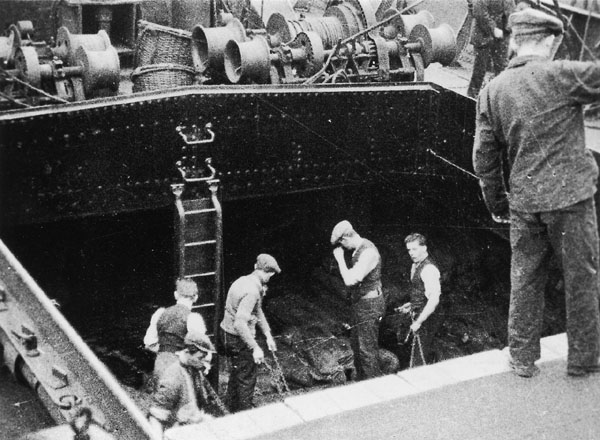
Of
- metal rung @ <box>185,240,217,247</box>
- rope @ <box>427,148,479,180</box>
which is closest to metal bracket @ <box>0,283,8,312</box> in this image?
metal rung @ <box>185,240,217,247</box>

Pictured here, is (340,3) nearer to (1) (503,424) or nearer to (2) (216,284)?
(2) (216,284)

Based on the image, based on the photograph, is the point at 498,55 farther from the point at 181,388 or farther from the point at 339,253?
the point at 181,388

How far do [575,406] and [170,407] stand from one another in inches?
130

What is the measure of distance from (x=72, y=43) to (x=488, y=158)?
578 centimetres

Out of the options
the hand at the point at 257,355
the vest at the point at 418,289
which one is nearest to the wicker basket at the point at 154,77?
the hand at the point at 257,355

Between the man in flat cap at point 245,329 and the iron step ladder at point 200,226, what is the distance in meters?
0.74

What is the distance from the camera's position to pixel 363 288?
790 centimetres

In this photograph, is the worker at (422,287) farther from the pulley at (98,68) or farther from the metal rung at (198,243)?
the pulley at (98,68)

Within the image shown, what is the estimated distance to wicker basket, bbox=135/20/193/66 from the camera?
9.36 m

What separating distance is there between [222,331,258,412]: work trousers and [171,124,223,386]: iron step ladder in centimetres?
77

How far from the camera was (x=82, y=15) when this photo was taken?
31.8 feet

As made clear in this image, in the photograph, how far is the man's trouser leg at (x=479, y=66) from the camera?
10000mm

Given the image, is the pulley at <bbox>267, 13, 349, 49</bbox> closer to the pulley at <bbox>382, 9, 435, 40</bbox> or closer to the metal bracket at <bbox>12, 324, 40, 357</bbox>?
the pulley at <bbox>382, 9, 435, 40</bbox>

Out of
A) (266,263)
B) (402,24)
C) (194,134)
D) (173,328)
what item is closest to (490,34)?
(402,24)
